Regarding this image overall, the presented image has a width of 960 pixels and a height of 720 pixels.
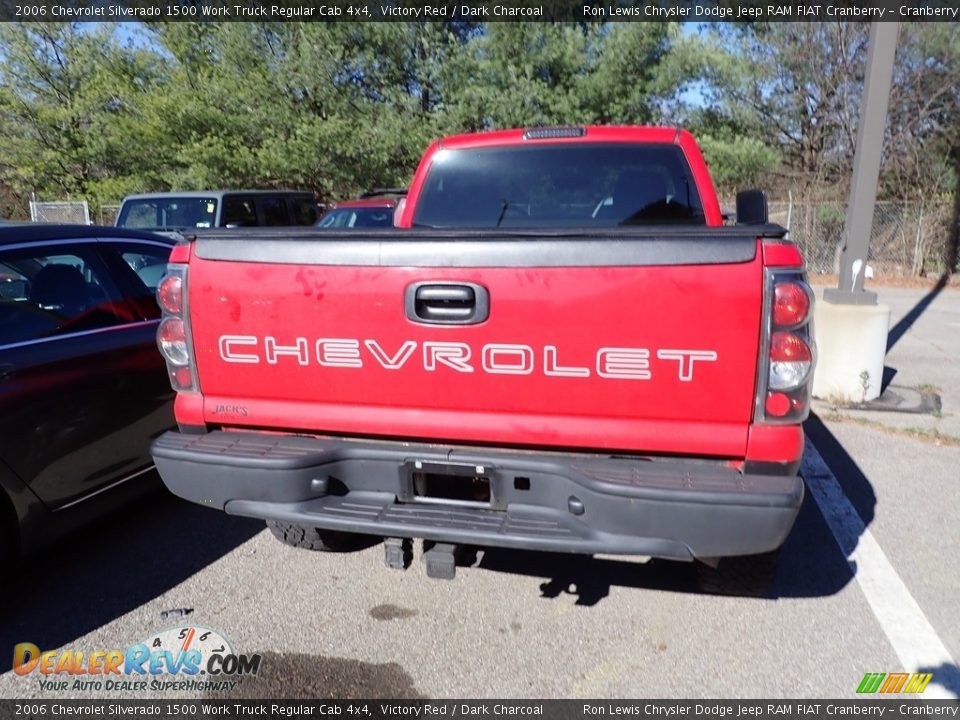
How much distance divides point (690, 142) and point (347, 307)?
223 cm

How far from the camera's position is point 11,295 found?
3363 mm

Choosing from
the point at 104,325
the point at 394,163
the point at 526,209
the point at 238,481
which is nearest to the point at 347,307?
the point at 238,481

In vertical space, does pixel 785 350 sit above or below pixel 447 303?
below

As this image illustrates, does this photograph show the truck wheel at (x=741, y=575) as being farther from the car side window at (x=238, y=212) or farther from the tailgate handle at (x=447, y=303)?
the car side window at (x=238, y=212)

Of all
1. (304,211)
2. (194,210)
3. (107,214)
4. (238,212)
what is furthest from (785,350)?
(107,214)

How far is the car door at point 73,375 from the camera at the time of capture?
2.91 m

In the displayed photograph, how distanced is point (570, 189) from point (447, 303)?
147cm

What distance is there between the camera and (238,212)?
9789mm

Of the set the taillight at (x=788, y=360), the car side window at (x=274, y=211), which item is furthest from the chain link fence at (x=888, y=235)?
the taillight at (x=788, y=360)

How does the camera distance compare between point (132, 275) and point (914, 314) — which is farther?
point (914, 314)

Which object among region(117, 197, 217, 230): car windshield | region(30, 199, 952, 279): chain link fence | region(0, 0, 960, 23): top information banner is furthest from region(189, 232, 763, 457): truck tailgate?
region(0, 0, 960, 23): top information banner

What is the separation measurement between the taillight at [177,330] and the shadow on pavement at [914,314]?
8250 millimetres

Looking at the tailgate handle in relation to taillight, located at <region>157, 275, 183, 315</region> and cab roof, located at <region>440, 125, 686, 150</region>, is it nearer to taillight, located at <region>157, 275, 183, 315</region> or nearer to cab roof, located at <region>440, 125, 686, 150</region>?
taillight, located at <region>157, 275, 183, 315</region>

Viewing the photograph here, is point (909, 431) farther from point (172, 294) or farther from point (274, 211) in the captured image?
point (274, 211)
